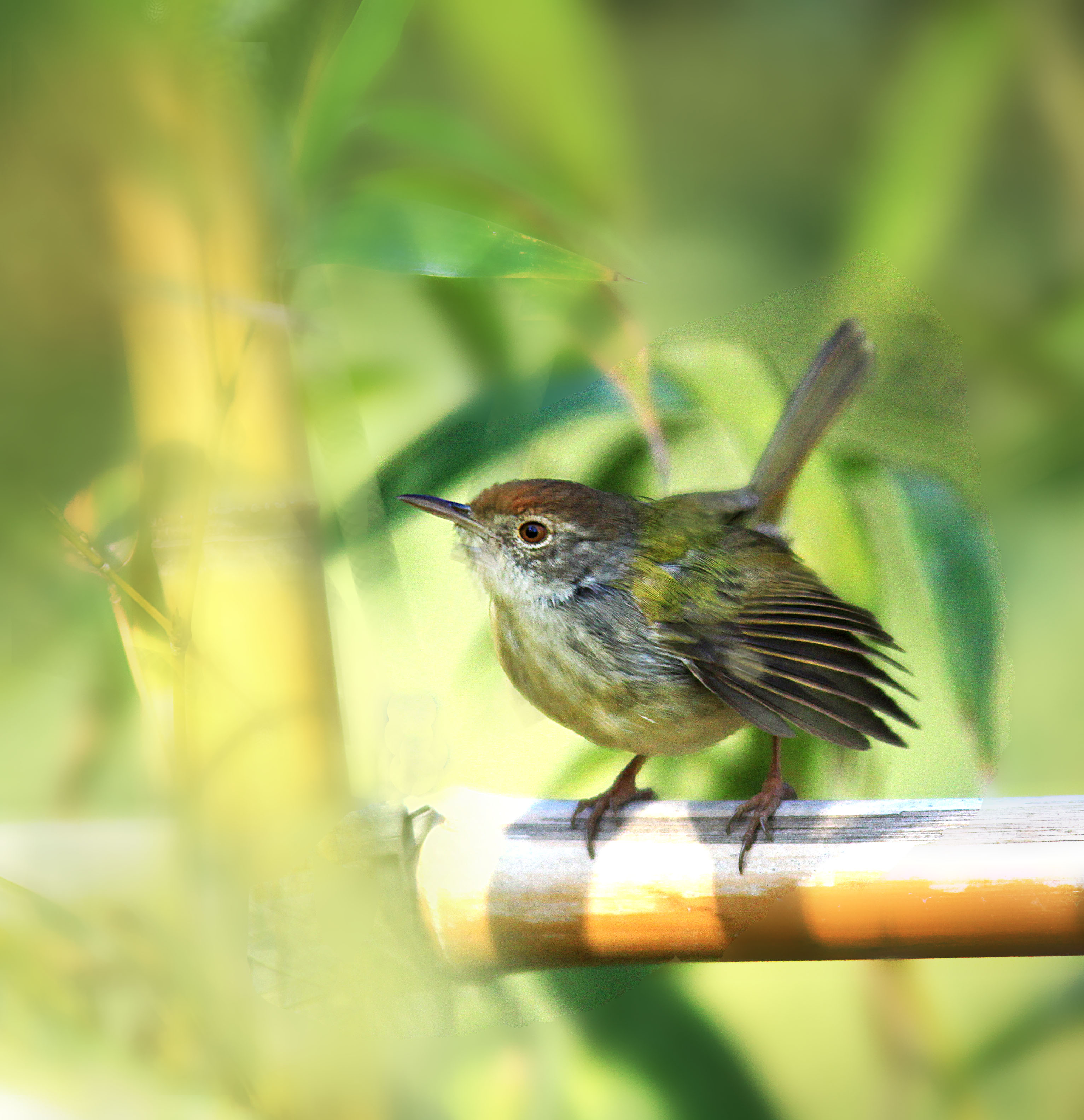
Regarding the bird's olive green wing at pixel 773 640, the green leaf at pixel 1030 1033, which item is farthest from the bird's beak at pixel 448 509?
the green leaf at pixel 1030 1033

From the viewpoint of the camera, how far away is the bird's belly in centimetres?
59

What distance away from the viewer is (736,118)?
1205 millimetres

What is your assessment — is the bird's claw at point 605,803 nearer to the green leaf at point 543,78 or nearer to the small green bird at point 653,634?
the small green bird at point 653,634

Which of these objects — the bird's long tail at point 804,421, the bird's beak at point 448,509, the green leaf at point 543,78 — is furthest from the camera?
the green leaf at point 543,78

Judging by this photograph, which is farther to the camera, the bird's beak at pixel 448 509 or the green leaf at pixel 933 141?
the green leaf at pixel 933 141

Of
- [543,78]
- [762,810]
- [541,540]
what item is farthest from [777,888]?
[543,78]

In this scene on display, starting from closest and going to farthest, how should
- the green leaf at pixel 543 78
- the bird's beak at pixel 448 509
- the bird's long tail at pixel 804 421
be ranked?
the bird's beak at pixel 448 509 < the bird's long tail at pixel 804 421 < the green leaf at pixel 543 78

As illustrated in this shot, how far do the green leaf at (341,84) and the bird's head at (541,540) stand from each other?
0.69 ft

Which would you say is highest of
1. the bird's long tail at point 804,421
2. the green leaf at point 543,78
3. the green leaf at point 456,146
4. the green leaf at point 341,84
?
the green leaf at point 543,78

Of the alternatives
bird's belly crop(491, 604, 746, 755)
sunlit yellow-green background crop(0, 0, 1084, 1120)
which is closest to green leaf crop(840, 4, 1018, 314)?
sunlit yellow-green background crop(0, 0, 1084, 1120)

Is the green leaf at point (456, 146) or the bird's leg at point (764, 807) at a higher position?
the green leaf at point (456, 146)

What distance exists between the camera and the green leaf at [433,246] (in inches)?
21.3

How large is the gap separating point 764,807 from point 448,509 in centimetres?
25

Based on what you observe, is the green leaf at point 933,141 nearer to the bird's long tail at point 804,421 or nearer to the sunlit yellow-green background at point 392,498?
the sunlit yellow-green background at point 392,498
